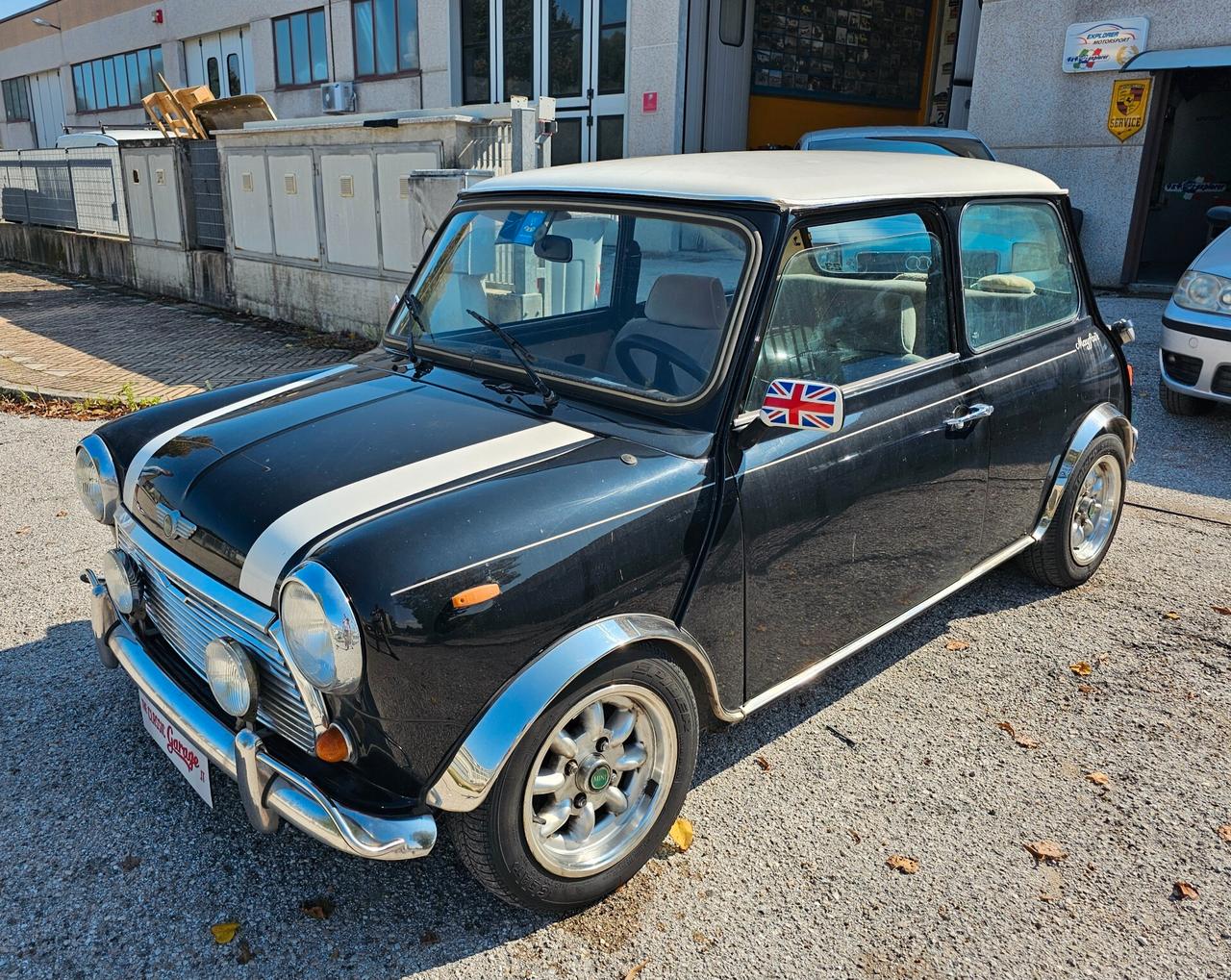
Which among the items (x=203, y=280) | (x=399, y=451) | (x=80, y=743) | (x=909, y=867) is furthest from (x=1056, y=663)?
(x=203, y=280)

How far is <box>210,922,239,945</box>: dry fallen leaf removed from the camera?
253cm

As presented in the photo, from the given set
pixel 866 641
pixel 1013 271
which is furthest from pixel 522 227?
pixel 1013 271

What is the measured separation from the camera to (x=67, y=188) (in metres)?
15.7

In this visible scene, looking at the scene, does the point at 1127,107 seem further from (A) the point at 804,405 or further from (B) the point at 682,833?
(B) the point at 682,833

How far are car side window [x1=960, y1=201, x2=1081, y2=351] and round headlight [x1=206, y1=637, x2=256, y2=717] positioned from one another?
8.69 feet

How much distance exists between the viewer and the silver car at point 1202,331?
6480mm

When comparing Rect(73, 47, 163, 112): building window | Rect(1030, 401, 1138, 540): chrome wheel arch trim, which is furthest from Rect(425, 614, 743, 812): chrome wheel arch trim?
Rect(73, 47, 163, 112): building window

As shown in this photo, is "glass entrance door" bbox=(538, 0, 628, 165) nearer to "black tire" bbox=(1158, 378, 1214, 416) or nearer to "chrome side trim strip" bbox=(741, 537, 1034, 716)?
"black tire" bbox=(1158, 378, 1214, 416)

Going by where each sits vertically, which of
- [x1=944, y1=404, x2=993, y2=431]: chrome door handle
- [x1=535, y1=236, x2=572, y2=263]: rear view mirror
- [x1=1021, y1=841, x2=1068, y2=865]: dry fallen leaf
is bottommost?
[x1=1021, y1=841, x2=1068, y2=865]: dry fallen leaf

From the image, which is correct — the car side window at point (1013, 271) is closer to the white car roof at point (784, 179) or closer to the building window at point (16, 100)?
the white car roof at point (784, 179)

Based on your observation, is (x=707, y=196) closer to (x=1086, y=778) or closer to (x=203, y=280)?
(x=1086, y=778)

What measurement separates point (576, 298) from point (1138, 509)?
3.83 meters

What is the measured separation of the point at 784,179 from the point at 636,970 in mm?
2241

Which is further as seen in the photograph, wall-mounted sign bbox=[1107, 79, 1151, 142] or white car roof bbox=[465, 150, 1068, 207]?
wall-mounted sign bbox=[1107, 79, 1151, 142]
